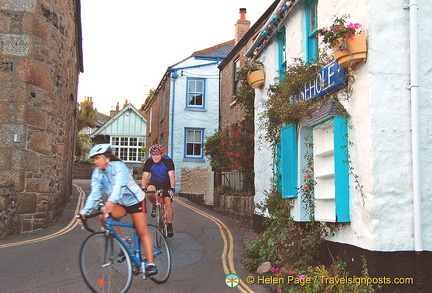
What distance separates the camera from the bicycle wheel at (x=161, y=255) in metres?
6.23

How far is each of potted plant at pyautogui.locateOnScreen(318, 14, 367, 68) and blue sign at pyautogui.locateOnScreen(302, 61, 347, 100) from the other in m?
0.31

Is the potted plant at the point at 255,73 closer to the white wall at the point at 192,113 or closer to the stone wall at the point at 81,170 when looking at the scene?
the white wall at the point at 192,113

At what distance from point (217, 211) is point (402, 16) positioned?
1056 centimetres

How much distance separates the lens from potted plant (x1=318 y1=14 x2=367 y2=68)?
19.0 feet

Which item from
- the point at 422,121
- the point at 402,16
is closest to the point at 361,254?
the point at 422,121

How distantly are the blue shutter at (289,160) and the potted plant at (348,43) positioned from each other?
7.60ft

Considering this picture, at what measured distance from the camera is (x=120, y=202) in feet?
19.0

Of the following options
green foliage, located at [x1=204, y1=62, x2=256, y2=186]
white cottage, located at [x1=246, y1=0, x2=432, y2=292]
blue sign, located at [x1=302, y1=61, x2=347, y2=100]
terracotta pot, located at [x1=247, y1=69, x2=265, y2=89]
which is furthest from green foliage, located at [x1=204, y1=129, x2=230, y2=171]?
white cottage, located at [x1=246, y1=0, x2=432, y2=292]

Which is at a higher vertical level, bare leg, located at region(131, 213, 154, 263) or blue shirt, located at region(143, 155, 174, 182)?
blue shirt, located at region(143, 155, 174, 182)

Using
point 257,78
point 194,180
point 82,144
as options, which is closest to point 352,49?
point 257,78

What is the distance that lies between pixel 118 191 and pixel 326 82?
3505mm

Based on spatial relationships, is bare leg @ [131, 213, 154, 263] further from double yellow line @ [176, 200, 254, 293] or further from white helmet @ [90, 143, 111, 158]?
double yellow line @ [176, 200, 254, 293]

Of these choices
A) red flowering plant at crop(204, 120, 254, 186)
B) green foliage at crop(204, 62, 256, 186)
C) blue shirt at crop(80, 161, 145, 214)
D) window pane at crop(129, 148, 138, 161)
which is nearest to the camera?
blue shirt at crop(80, 161, 145, 214)

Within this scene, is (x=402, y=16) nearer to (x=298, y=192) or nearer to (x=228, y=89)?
(x=298, y=192)
